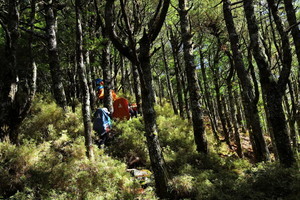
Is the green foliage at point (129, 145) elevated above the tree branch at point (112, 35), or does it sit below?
below

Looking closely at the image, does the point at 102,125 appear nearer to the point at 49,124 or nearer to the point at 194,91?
the point at 49,124

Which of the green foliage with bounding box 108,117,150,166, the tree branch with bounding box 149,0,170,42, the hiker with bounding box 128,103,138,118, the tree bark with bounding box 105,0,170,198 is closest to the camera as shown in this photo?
the tree bark with bounding box 105,0,170,198

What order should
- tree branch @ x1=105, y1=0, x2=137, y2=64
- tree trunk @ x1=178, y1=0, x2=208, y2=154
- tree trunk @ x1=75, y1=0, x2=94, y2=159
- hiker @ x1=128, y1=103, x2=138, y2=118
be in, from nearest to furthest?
1. tree branch @ x1=105, y1=0, x2=137, y2=64
2. tree trunk @ x1=75, y1=0, x2=94, y2=159
3. tree trunk @ x1=178, y1=0, x2=208, y2=154
4. hiker @ x1=128, y1=103, x2=138, y2=118

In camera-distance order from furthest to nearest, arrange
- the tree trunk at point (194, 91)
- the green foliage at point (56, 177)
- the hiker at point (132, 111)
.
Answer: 1. the hiker at point (132, 111)
2. the tree trunk at point (194, 91)
3. the green foliage at point (56, 177)

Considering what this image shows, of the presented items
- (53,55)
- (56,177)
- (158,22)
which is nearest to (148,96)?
(158,22)

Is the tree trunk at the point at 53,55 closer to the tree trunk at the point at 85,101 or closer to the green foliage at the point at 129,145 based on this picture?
the green foliage at the point at 129,145

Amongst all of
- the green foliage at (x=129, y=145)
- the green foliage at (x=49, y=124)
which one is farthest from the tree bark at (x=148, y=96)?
the green foliage at (x=49, y=124)

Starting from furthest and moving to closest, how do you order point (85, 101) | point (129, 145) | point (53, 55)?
point (53, 55)
point (129, 145)
point (85, 101)

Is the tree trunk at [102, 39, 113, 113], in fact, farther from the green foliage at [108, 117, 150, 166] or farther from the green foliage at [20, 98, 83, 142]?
the green foliage at [108, 117, 150, 166]

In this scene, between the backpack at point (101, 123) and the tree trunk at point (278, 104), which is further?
the backpack at point (101, 123)

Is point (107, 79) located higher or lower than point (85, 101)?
higher

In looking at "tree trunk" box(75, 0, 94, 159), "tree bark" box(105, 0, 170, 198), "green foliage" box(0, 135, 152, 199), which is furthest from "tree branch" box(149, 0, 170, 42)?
"green foliage" box(0, 135, 152, 199)

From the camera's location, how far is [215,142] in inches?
434

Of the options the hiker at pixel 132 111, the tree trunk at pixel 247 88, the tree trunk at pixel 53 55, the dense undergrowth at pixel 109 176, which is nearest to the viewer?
the dense undergrowth at pixel 109 176
